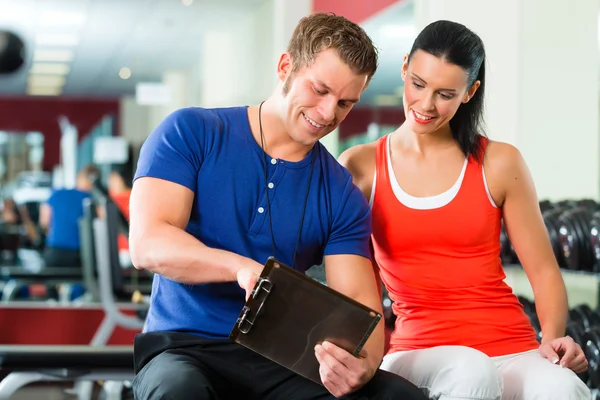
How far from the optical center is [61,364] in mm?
2453

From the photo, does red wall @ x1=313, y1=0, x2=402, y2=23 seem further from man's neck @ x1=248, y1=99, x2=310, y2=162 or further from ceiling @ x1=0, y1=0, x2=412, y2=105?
man's neck @ x1=248, y1=99, x2=310, y2=162

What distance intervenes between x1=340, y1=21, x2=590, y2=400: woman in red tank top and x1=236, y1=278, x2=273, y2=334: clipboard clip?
471 mm

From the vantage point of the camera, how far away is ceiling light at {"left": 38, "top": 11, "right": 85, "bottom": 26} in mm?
9953

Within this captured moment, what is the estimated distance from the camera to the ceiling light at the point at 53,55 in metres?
12.4

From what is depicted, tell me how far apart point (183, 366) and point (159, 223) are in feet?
0.92

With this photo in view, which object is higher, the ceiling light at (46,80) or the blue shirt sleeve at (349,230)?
the blue shirt sleeve at (349,230)

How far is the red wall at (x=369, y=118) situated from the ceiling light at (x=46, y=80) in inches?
274

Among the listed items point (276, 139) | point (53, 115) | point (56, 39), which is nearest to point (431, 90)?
point (276, 139)

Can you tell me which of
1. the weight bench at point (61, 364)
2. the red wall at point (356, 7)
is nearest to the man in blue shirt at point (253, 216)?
the weight bench at point (61, 364)

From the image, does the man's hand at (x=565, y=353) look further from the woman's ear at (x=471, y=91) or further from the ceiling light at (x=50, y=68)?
the ceiling light at (x=50, y=68)

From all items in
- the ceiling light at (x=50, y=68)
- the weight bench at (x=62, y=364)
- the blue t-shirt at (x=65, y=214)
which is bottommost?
the blue t-shirt at (x=65, y=214)

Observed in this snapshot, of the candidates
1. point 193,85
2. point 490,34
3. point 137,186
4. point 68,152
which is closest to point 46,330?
point 490,34

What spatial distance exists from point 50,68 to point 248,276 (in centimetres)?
1334

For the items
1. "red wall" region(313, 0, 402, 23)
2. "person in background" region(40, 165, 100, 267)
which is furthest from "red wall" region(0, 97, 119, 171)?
"red wall" region(313, 0, 402, 23)
